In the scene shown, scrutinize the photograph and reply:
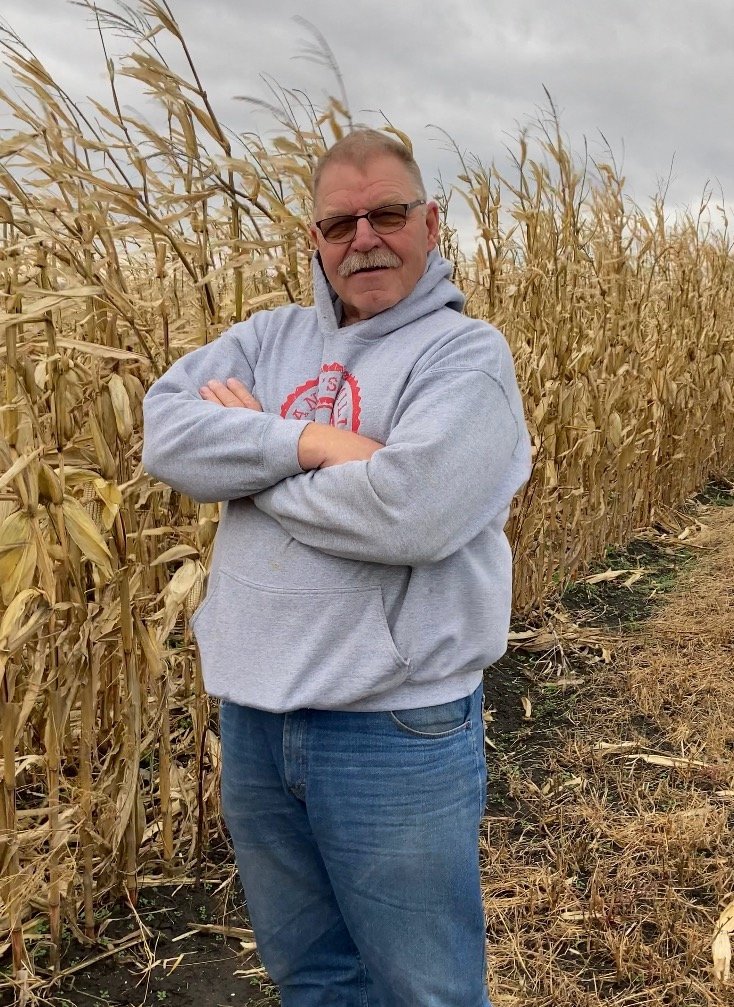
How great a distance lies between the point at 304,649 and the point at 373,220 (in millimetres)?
694

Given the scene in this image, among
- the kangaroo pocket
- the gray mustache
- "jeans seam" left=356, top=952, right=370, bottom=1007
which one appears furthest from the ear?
"jeans seam" left=356, top=952, right=370, bottom=1007

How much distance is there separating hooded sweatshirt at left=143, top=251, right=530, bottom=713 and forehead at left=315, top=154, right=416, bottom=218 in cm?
15

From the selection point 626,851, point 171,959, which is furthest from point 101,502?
point 626,851

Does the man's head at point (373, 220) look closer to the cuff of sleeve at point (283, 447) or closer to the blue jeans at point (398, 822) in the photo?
the cuff of sleeve at point (283, 447)

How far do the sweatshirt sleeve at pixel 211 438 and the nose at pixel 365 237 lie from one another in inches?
12.0

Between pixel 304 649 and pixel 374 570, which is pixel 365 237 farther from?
pixel 304 649

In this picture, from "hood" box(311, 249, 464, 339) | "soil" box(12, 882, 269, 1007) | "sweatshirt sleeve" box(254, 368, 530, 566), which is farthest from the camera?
Result: "soil" box(12, 882, 269, 1007)

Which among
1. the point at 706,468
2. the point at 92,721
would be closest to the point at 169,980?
the point at 92,721

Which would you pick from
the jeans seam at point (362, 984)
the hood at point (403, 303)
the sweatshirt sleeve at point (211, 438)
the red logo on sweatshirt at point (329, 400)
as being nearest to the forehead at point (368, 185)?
the hood at point (403, 303)

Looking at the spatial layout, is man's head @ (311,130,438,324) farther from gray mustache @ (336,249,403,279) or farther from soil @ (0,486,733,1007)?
soil @ (0,486,733,1007)

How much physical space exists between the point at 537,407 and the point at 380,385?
2785 millimetres

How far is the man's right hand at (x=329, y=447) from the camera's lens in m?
1.40

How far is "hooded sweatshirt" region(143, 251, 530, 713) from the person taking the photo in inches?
52.8

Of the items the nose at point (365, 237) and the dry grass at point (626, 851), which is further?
the dry grass at point (626, 851)
